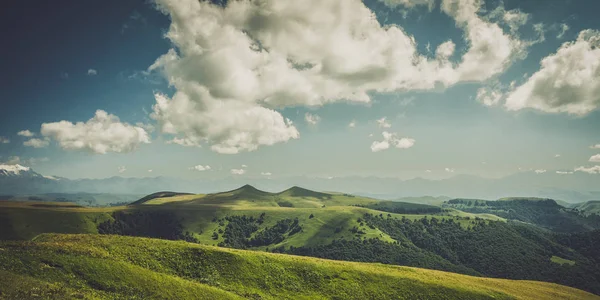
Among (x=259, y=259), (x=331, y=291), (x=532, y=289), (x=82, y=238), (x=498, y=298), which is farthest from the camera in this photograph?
(x=532, y=289)

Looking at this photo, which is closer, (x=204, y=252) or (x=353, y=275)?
(x=204, y=252)

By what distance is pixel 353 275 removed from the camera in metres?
83.8

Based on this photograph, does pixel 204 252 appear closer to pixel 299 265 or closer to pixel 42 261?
pixel 299 265

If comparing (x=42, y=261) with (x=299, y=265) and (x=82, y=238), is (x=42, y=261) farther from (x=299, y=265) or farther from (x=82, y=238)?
(x=299, y=265)

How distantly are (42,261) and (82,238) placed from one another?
1850 centimetres

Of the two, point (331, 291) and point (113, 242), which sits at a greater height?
point (113, 242)

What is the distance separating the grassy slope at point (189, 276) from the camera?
46.6 meters

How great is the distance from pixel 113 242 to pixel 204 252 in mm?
20373

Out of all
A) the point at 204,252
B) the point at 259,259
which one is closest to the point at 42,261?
the point at 204,252

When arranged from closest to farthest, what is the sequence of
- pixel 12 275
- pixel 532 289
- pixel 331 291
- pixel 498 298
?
pixel 12 275 < pixel 331 291 < pixel 498 298 < pixel 532 289

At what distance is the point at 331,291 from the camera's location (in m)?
73.9

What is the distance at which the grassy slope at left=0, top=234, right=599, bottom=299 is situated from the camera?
153ft

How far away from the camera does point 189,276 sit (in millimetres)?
64812

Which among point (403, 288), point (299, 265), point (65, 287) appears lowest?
point (403, 288)
